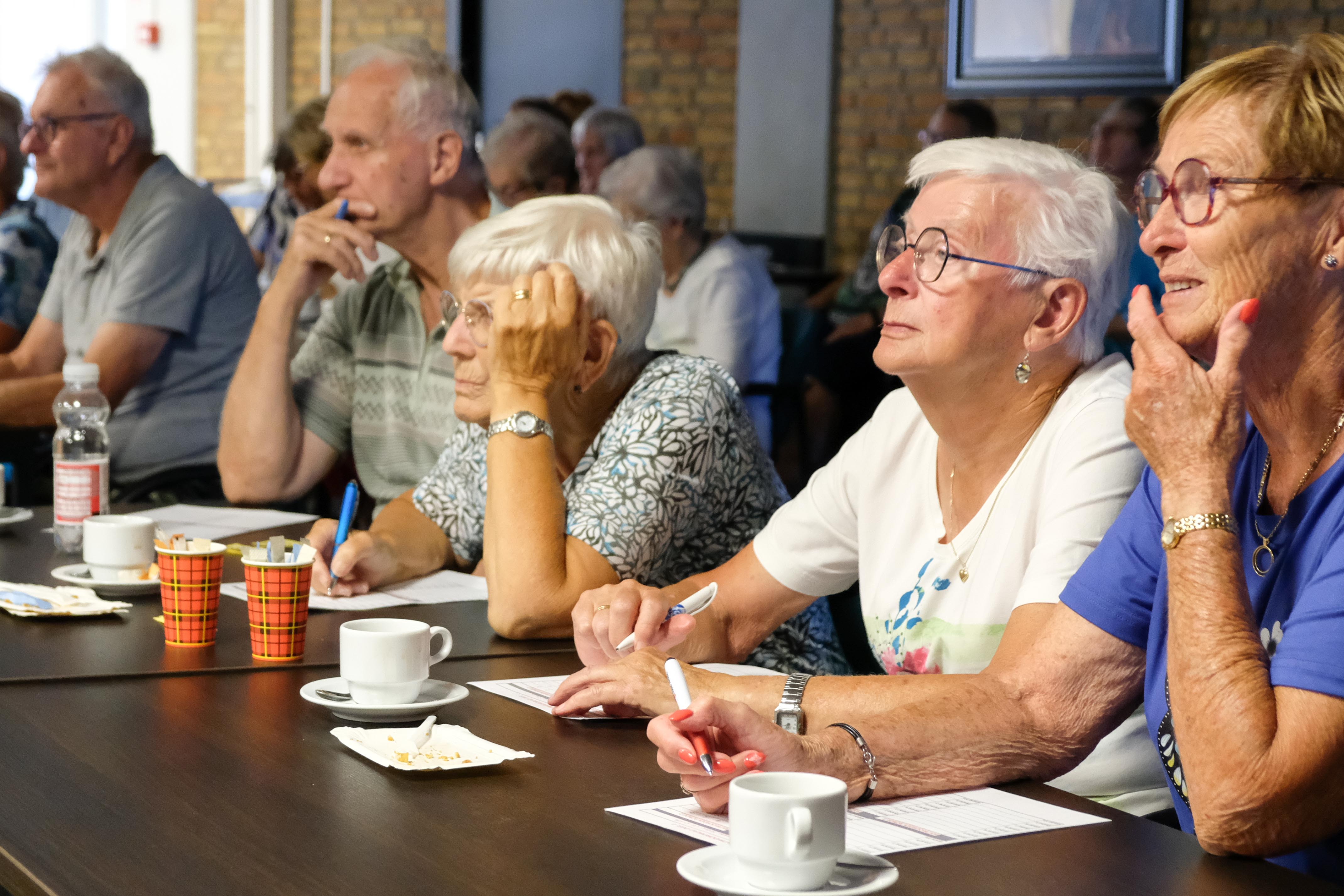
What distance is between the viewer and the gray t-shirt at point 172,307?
3406 millimetres

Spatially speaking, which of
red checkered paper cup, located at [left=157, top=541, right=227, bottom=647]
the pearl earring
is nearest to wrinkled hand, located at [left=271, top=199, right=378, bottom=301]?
red checkered paper cup, located at [left=157, top=541, right=227, bottom=647]

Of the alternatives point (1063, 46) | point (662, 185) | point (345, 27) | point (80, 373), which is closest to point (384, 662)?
point (80, 373)

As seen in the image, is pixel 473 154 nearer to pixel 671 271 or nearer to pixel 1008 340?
pixel 1008 340

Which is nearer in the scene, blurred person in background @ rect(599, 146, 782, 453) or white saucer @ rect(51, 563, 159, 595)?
white saucer @ rect(51, 563, 159, 595)

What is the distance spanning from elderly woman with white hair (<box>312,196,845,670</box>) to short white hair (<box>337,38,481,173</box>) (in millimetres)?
848

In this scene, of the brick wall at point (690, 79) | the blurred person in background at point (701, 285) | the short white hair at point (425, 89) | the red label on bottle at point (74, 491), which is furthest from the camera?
the brick wall at point (690, 79)

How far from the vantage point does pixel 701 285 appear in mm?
4938

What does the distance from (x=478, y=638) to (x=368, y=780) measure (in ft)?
1.97

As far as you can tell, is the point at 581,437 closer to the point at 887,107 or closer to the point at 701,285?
the point at 701,285

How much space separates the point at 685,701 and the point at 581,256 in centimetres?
106

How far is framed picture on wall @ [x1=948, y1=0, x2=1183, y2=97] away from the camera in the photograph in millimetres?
6219

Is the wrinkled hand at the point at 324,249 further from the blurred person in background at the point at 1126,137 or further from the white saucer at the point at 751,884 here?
the blurred person in background at the point at 1126,137

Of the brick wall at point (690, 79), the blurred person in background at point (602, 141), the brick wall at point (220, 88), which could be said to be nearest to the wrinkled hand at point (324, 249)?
the blurred person in background at point (602, 141)

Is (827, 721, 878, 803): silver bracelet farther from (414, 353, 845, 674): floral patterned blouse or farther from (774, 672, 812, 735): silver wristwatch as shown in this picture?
(414, 353, 845, 674): floral patterned blouse
